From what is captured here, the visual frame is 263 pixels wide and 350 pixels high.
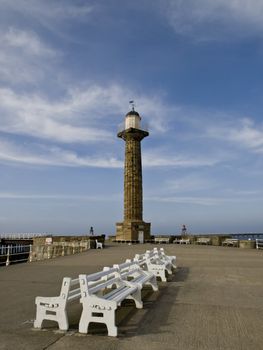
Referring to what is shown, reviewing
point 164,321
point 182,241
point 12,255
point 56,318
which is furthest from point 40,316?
point 182,241

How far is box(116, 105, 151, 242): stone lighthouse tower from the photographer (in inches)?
1578

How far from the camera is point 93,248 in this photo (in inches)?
1059

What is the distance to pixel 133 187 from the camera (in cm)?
4141

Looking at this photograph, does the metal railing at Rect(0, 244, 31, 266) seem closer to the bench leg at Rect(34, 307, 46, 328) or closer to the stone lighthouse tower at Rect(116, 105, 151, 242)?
the bench leg at Rect(34, 307, 46, 328)

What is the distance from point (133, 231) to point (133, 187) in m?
4.87

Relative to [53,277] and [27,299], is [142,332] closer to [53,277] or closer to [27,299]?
[27,299]

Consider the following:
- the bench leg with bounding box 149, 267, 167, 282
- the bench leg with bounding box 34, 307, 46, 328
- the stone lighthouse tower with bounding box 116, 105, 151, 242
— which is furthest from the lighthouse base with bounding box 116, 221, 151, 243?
the bench leg with bounding box 34, 307, 46, 328

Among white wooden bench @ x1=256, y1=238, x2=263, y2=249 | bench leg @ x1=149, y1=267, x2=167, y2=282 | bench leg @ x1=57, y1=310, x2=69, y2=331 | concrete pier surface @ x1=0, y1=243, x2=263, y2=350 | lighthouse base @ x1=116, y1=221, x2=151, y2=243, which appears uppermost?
lighthouse base @ x1=116, y1=221, x2=151, y2=243

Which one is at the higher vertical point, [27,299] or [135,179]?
[135,179]

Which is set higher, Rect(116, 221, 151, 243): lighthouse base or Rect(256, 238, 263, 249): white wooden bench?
Rect(116, 221, 151, 243): lighthouse base

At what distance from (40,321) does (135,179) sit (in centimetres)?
3661

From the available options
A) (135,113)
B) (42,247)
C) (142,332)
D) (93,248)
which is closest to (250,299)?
(142,332)

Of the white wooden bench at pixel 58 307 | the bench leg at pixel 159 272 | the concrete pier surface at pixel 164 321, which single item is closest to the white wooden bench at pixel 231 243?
the bench leg at pixel 159 272

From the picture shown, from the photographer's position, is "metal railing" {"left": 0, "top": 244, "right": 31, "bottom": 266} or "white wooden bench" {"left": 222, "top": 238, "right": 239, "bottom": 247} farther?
"white wooden bench" {"left": 222, "top": 238, "right": 239, "bottom": 247}
